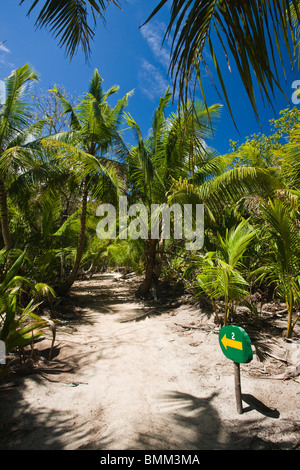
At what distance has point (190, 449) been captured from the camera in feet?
5.40

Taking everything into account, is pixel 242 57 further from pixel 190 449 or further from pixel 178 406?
pixel 178 406

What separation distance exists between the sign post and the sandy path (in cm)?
33

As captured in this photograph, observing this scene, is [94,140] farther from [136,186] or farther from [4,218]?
[4,218]

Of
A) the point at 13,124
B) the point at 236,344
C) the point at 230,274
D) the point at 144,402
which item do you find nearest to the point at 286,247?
the point at 230,274

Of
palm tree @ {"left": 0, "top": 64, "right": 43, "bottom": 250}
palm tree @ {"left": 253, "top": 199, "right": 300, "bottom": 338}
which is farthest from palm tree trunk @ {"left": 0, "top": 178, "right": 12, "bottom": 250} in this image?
palm tree @ {"left": 253, "top": 199, "right": 300, "bottom": 338}

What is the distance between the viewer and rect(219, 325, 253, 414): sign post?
6.27 feet

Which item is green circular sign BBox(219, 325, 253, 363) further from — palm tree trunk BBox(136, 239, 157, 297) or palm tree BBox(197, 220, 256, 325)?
palm tree trunk BBox(136, 239, 157, 297)

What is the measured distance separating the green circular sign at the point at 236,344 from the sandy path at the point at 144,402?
53cm

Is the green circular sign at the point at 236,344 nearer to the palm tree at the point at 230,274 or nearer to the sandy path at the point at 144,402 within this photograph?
the sandy path at the point at 144,402

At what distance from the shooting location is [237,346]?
197 centimetres

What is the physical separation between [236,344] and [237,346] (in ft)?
0.06
